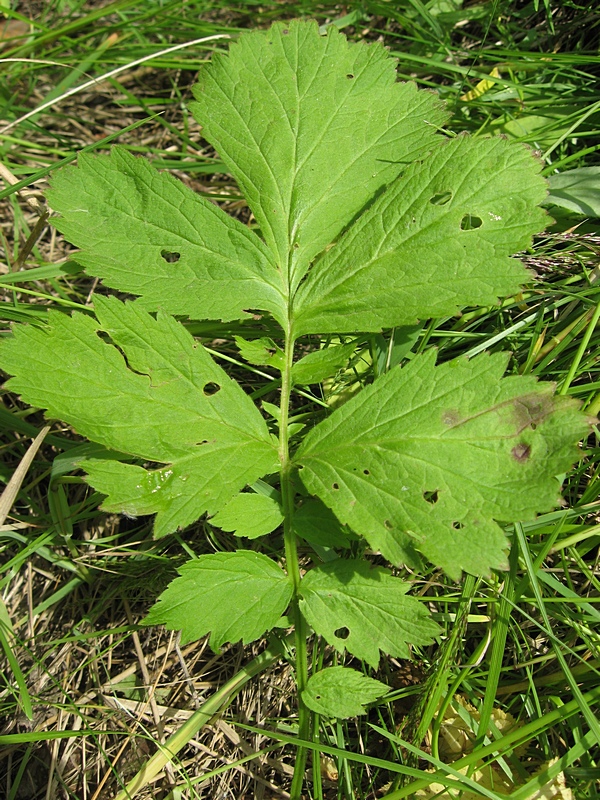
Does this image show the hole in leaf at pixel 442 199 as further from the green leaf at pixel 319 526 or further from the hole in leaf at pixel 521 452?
the green leaf at pixel 319 526

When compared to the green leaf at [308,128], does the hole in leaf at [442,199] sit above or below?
below

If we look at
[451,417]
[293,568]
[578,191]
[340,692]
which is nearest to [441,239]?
[451,417]

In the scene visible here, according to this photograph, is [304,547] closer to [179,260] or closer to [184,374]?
[184,374]

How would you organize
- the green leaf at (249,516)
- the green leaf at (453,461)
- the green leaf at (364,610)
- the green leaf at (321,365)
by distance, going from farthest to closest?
1. the green leaf at (321,365)
2. the green leaf at (249,516)
3. the green leaf at (364,610)
4. the green leaf at (453,461)

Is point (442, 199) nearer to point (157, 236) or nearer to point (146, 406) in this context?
point (157, 236)

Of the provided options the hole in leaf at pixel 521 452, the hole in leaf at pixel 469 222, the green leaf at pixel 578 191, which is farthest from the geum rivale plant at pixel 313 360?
the green leaf at pixel 578 191

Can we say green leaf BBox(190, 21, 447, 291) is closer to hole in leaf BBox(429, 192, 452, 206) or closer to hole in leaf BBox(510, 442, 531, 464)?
hole in leaf BBox(429, 192, 452, 206)
